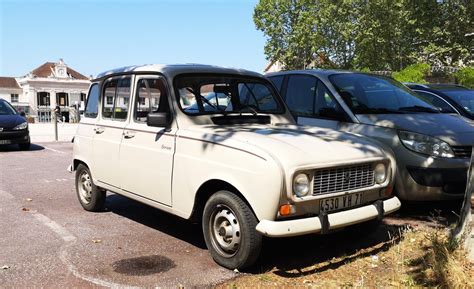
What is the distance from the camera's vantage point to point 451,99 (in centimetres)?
873

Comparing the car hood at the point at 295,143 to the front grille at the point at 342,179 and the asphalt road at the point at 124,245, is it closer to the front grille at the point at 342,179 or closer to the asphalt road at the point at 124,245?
the front grille at the point at 342,179

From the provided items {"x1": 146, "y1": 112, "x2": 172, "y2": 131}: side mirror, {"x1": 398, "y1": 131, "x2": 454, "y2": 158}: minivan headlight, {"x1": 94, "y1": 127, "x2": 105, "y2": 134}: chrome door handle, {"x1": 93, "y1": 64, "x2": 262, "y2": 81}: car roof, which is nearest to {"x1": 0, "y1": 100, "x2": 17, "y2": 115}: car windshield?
{"x1": 94, "y1": 127, "x2": 105, "y2": 134}: chrome door handle

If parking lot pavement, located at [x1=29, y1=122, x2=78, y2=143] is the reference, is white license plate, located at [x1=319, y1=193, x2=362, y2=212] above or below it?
above

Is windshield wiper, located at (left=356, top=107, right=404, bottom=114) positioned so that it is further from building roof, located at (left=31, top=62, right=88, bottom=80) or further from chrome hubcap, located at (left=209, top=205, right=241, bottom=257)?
building roof, located at (left=31, top=62, right=88, bottom=80)

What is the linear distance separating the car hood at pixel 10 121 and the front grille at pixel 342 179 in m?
12.2

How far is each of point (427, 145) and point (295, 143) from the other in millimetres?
2109

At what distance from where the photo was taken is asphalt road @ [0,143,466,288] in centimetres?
420

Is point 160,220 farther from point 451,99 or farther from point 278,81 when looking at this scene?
point 451,99

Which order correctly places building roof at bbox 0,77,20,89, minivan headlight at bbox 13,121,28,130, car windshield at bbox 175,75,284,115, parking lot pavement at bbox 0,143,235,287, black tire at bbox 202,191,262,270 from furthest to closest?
building roof at bbox 0,77,20,89 < minivan headlight at bbox 13,121,28,130 < car windshield at bbox 175,75,284,115 < parking lot pavement at bbox 0,143,235,287 < black tire at bbox 202,191,262,270

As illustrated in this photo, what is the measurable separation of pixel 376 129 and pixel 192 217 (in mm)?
2618

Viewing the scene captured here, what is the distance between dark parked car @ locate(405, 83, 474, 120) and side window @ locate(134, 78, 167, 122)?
526cm

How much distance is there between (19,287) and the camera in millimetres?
3951

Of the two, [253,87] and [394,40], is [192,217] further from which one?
[394,40]

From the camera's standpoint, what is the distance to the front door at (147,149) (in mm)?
4844
